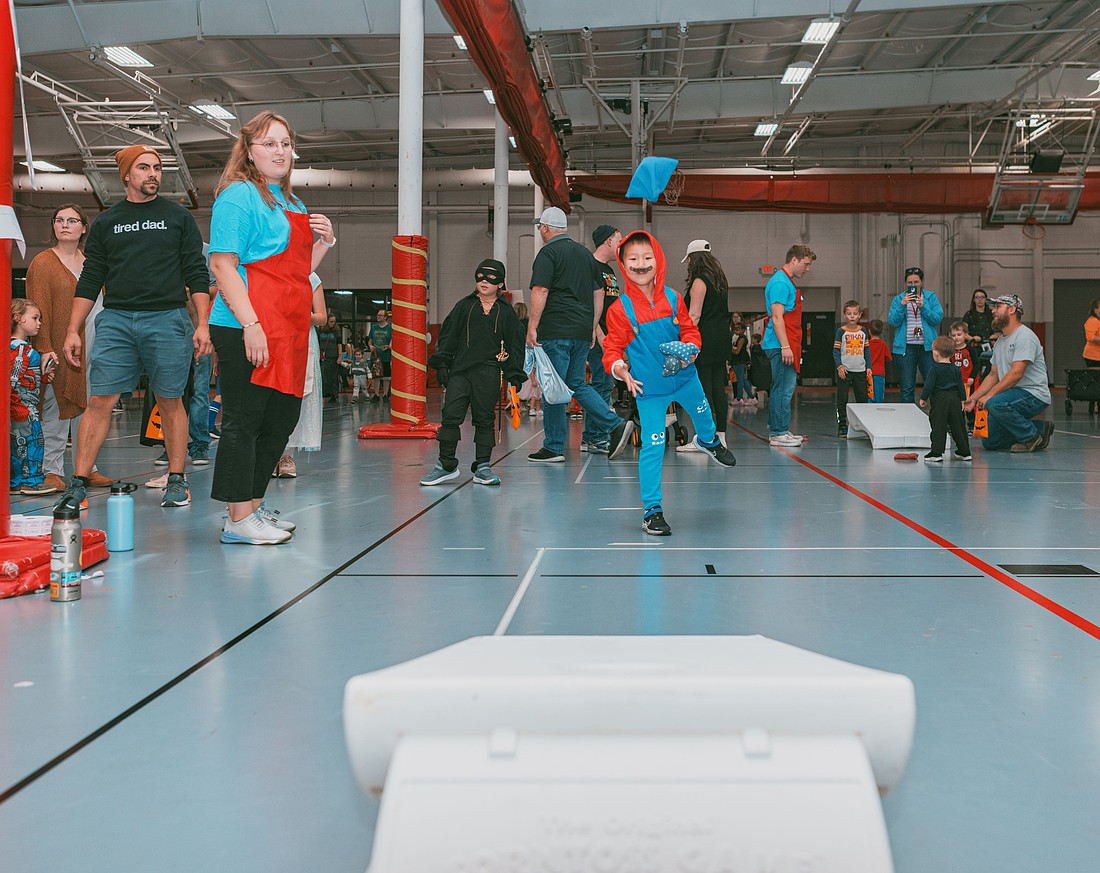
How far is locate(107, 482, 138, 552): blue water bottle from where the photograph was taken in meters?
3.90

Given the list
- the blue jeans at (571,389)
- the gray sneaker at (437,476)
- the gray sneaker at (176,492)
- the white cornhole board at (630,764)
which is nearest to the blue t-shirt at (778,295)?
the blue jeans at (571,389)

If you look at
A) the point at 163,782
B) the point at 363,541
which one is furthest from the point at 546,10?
the point at 163,782

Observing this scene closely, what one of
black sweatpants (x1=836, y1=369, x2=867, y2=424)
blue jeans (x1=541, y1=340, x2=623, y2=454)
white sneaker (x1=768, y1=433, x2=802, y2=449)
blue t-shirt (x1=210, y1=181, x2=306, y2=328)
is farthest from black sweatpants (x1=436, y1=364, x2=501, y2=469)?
black sweatpants (x1=836, y1=369, x2=867, y2=424)

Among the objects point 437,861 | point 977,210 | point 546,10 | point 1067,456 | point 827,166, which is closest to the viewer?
point 437,861

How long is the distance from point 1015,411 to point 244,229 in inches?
266

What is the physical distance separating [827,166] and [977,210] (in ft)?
13.6

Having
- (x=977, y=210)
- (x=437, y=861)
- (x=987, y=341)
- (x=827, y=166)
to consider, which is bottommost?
(x=437, y=861)

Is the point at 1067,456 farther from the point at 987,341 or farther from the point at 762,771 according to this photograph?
the point at 762,771

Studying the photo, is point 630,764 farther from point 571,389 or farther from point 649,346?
point 571,389

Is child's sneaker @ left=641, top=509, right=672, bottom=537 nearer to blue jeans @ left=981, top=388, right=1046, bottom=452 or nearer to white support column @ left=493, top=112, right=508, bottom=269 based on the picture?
blue jeans @ left=981, top=388, right=1046, bottom=452

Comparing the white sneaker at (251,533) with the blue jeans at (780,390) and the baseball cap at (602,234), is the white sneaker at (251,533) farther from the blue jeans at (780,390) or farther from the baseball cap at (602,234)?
the blue jeans at (780,390)

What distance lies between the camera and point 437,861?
42.4 inches

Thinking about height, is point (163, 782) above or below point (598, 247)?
below

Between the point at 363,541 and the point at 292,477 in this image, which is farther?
the point at 292,477
